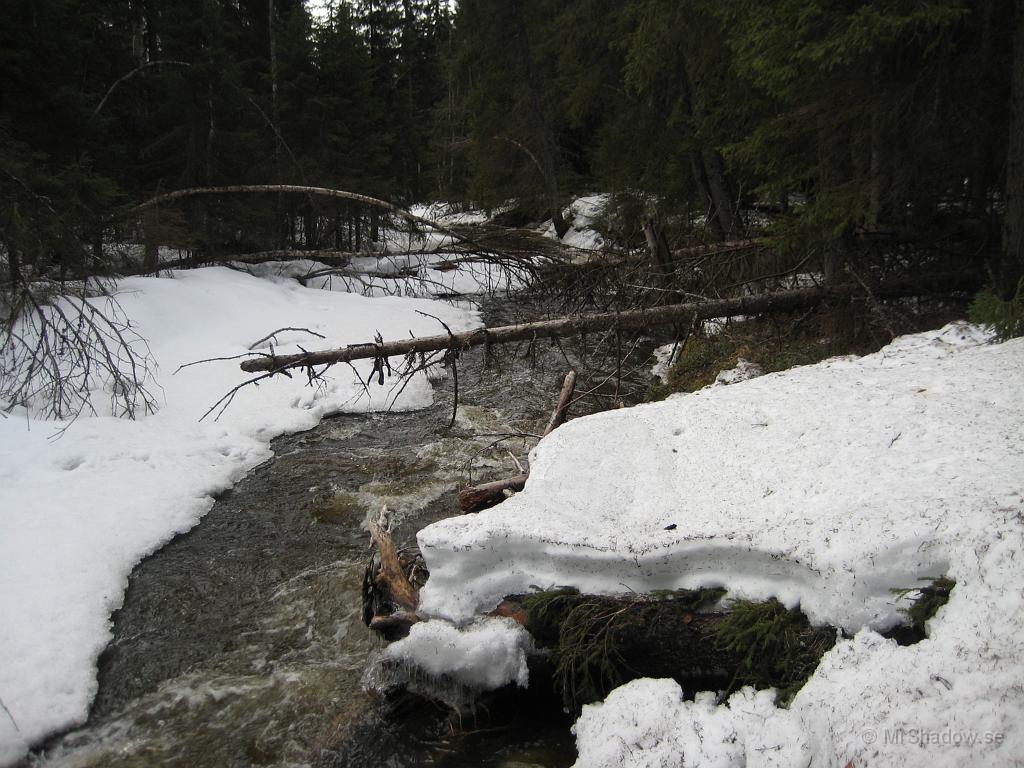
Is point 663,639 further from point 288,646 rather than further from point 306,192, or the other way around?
point 306,192

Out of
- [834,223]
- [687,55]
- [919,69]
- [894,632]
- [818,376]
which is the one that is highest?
[687,55]

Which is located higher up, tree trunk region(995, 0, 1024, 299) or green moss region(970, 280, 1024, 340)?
tree trunk region(995, 0, 1024, 299)

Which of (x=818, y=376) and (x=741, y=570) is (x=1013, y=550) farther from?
(x=818, y=376)

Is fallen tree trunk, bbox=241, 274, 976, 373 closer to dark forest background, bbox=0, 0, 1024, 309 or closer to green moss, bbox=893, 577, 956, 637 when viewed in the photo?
dark forest background, bbox=0, 0, 1024, 309

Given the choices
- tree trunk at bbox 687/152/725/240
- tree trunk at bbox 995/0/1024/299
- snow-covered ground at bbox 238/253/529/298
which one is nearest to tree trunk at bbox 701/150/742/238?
tree trunk at bbox 687/152/725/240

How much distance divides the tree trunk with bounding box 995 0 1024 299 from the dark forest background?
0.06ft

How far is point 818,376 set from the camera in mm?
4434

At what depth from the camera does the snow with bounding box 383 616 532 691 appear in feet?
9.94

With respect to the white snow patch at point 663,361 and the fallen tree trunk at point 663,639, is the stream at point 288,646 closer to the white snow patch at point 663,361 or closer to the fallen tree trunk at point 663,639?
the fallen tree trunk at point 663,639

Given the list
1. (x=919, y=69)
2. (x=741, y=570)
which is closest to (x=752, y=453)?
(x=741, y=570)

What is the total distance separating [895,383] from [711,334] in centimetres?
485

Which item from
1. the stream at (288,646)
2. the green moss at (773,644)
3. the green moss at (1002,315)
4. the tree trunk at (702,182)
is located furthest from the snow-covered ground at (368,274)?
the green moss at (773,644)

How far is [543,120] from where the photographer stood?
1852 centimetres

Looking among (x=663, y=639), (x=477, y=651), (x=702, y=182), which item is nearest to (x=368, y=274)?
(x=702, y=182)
